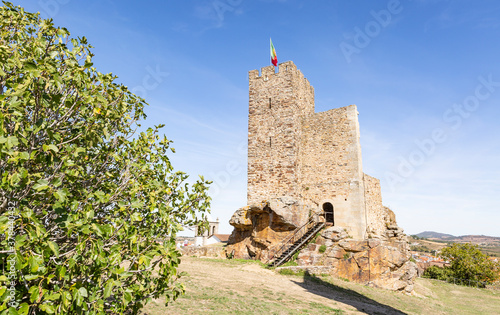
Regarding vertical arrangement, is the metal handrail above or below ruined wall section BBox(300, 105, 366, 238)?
below

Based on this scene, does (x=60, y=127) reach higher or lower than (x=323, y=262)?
higher

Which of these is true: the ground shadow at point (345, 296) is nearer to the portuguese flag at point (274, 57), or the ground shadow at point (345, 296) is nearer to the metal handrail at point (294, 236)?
the metal handrail at point (294, 236)

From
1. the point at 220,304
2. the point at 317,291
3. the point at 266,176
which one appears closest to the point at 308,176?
the point at 266,176

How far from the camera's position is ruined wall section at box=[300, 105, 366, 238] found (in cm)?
1884

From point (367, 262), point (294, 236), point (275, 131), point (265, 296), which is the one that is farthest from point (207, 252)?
point (265, 296)

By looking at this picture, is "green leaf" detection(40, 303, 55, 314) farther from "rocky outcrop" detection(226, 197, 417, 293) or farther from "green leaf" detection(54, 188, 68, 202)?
"rocky outcrop" detection(226, 197, 417, 293)

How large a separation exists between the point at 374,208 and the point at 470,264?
1417 centimetres

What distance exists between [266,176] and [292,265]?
685 centimetres

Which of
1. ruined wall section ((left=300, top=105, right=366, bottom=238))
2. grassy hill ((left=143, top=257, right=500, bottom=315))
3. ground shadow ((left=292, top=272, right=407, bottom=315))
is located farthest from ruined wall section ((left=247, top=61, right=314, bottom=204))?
ground shadow ((left=292, top=272, right=407, bottom=315))

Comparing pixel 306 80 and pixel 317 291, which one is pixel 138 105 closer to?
pixel 317 291

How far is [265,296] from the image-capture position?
9.61m

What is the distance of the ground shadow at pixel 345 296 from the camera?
10.2m

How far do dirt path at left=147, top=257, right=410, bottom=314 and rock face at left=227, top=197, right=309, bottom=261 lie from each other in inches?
184

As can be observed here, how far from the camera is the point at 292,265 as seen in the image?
52.0 feet
